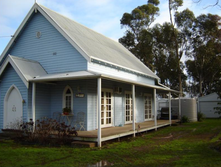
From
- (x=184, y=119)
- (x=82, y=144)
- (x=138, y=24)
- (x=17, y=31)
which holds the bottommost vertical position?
(x=184, y=119)


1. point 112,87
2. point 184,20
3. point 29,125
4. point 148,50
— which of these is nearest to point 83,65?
point 112,87

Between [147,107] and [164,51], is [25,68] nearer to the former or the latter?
[147,107]

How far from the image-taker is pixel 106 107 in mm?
13000

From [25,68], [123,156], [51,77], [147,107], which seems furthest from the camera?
[147,107]

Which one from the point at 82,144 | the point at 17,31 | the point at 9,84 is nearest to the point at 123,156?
the point at 82,144

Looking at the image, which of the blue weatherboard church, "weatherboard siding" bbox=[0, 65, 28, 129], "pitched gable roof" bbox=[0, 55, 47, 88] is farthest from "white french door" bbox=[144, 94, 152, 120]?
"weatherboard siding" bbox=[0, 65, 28, 129]

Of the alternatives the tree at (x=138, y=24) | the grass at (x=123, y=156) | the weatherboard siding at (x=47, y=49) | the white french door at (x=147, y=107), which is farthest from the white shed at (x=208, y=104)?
the weatherboard siding at (x=47, y=49)

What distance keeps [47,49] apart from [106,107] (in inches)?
175

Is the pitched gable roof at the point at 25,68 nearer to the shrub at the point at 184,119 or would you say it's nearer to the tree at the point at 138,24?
the shrub at the point at 184,119

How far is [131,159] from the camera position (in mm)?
7223

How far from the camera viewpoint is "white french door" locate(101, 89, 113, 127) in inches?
500

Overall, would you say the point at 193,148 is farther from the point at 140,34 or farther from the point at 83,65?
the point at 140,34

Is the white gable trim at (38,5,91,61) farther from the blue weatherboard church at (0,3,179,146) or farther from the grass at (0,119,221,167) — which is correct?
the grass at (0,119,221,167)

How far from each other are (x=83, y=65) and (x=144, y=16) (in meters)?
25.1
